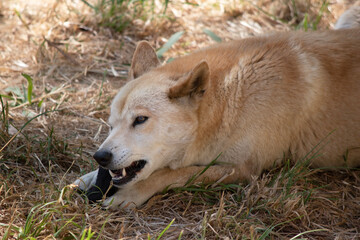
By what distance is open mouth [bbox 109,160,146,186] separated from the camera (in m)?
3.20

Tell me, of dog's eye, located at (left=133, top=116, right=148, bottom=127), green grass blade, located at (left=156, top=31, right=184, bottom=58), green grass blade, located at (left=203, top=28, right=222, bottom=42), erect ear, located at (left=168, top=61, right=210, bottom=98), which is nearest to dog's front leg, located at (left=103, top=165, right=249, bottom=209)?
dog's eye, located at (left=133, top=116, right=148, bottom=127)

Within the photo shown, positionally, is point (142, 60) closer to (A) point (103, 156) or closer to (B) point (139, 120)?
(B) point (139, 120)

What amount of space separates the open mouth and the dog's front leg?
8cm

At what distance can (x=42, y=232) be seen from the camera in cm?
259

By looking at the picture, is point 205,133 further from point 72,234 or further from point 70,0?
point 70,0

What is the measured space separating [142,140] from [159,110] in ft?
0.83

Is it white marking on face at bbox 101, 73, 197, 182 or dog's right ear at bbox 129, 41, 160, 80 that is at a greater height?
dog's right ear at bbox 129, 41, 160, 80

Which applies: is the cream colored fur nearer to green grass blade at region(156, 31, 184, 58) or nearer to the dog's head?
the dog's head

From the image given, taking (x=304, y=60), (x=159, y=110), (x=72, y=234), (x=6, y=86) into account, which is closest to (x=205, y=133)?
(x=159, y=110)

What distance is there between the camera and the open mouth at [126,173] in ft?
10.5

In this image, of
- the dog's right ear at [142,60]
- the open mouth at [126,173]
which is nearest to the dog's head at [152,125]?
the open mouth at [126,173]

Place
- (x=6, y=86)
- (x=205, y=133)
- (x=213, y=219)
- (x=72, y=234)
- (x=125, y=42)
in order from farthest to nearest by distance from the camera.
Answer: (x=125, y=42) < (x=6, y=86) < (x=205, y=133) < (x=213, y=219) < (x=72, y=234)

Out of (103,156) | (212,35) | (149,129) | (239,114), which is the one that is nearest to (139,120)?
(149,129)

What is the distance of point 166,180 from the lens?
328 centimetres
